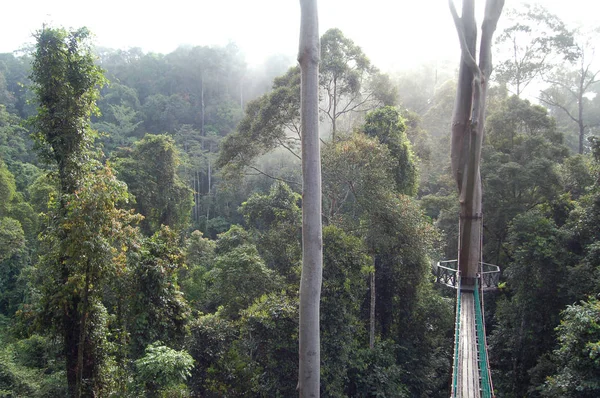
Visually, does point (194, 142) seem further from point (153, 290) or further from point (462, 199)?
point (462, 199)

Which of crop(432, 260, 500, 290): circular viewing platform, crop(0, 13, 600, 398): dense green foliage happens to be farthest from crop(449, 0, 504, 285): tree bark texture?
crop(0, 13, 600, 398): dense green foliage

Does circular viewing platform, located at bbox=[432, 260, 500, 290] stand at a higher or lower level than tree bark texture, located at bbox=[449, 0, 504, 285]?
lower

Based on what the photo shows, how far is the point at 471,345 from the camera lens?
3980 millimetres

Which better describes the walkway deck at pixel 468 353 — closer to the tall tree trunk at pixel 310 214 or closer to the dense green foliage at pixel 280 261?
the tall tree trunk at pixel 310 214

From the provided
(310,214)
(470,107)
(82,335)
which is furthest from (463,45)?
(82,335)

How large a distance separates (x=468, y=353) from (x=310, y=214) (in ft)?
6.49

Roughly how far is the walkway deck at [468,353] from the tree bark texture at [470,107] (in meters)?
0.87

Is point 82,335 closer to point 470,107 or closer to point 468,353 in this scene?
point 468,353

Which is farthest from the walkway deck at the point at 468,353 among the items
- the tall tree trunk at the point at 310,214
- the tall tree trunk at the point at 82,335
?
the tall tree trunk at the point at 82,335

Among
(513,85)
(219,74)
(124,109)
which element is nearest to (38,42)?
(513,85)

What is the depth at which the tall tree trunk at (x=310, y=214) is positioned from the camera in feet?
10.7

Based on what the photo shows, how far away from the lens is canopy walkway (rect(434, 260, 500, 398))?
11.2ft

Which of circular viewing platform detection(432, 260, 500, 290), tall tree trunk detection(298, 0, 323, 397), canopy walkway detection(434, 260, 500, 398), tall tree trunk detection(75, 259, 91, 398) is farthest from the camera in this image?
tall tree trunk detection(75, 259, 91, 398)

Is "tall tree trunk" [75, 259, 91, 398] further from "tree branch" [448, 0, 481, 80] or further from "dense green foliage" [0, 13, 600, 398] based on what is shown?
"tree branch" [448, 0, 481, 80]
